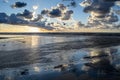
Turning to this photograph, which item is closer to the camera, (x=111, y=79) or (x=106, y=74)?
(x=111, y=79)

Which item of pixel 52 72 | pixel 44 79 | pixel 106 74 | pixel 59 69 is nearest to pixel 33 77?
pixel 44 79

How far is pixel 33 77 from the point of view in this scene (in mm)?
18328

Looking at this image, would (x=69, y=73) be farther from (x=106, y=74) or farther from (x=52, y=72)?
(x=106, y=74)

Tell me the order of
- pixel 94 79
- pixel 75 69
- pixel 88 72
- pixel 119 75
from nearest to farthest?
pixel 94 79, pixel 119 75, pixel 88 72, pixel 75 69

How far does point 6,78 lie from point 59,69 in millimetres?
5615

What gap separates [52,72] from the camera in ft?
66.6

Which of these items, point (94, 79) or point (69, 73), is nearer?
point (94, 79)

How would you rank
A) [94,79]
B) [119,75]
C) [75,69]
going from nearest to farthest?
[94,79] < [119,75] < [75,69]

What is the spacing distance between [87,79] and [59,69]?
184 inches

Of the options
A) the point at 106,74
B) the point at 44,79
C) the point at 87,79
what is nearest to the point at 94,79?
the point at 87,79

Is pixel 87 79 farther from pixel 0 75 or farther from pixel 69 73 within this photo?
pixel 0 75

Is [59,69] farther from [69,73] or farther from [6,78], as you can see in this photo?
[6,78]

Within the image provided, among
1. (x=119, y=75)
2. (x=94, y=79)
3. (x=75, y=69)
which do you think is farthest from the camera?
(x=75, y=69)

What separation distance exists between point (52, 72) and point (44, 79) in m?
2.65
